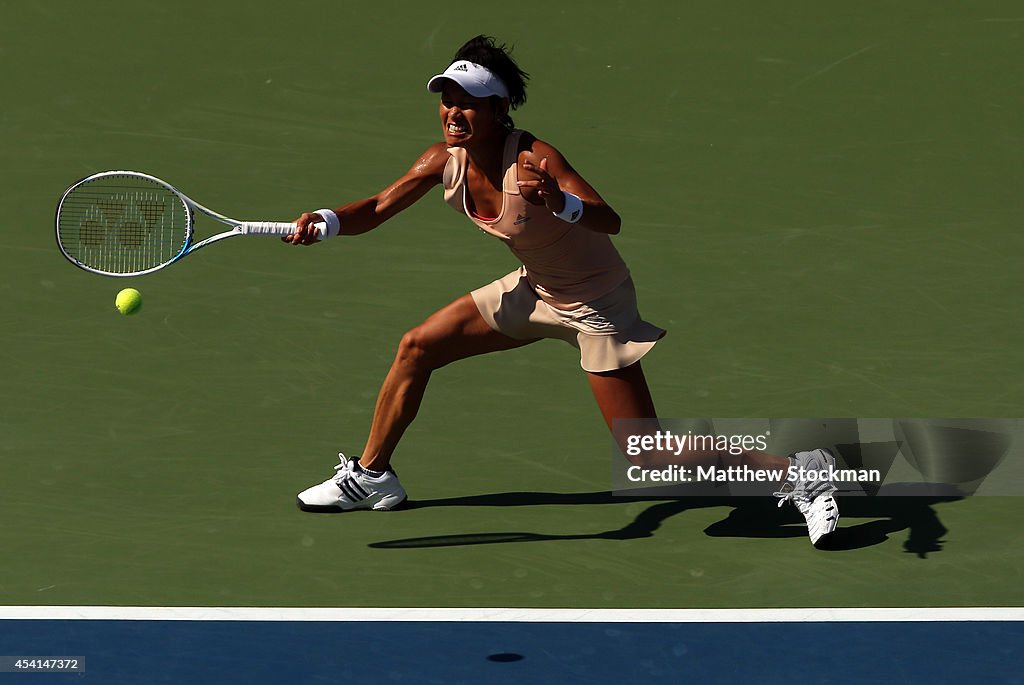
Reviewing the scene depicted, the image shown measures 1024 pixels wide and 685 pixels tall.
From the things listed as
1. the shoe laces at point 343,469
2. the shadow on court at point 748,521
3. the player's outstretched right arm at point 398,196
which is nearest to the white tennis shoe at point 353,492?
the shoe laces at point 343,469

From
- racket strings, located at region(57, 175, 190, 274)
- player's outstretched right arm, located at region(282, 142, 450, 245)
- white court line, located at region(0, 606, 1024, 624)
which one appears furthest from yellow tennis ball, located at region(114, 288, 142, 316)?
white court line, located at region(0, 606, 1024, 624)

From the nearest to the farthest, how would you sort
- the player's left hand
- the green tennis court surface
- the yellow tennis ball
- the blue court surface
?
the blue court surface, the player's left hand, the green tennis court surface, the yellow tennis ball

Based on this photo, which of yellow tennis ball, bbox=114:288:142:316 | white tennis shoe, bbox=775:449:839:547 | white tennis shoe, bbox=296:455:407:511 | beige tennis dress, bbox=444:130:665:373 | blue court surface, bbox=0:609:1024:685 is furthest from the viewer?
yellow tennis ball, bbox=114:288:142:316

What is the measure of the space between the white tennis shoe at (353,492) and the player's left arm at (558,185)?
1.60 meters

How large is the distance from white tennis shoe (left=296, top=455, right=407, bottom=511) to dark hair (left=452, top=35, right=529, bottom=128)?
1.75 meters

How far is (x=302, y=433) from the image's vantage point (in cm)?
1162

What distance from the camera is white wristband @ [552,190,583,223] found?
977cm

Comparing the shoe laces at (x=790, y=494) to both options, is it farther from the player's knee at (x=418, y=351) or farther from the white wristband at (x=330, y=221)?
the white wristband at (x=330, y=221)

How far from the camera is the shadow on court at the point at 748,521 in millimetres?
10289

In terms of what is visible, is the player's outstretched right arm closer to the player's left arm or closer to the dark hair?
the dark hair

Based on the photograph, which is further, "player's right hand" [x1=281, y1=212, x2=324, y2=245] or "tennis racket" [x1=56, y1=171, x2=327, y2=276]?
"tennis racket" [x1=56, y1=171, x2=327, y2=276]

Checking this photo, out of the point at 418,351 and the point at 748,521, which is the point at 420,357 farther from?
the point at 748,521

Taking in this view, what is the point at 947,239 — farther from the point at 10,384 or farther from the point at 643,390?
the point at 10,384

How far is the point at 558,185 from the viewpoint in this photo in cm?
981
